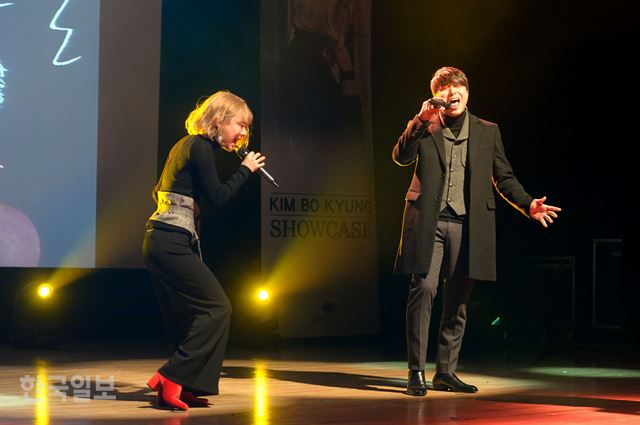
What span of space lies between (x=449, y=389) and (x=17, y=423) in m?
1.89

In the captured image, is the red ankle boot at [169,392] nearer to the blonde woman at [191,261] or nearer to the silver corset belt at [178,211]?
the blonde woman at [191,261]

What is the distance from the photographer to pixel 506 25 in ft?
26.1

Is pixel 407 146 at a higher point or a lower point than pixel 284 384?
higher

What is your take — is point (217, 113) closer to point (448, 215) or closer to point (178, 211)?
point (178, 211)

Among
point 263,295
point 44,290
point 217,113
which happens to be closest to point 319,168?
point 263,295

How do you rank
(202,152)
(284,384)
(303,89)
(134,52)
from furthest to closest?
(303,89) < (134,52) < (284,384) < (202,152)

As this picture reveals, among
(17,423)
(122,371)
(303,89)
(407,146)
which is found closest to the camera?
(17,423)

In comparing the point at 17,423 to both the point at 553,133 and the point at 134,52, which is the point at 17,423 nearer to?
the point at 134,52

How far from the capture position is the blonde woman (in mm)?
3855

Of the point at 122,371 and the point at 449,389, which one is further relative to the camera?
the point at 122,371

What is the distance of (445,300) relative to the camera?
4.71 metres

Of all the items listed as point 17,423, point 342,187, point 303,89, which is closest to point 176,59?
point 303,89

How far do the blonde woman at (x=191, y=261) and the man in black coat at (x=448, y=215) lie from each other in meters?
0.83

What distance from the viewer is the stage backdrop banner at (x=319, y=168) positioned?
26.2 feet
